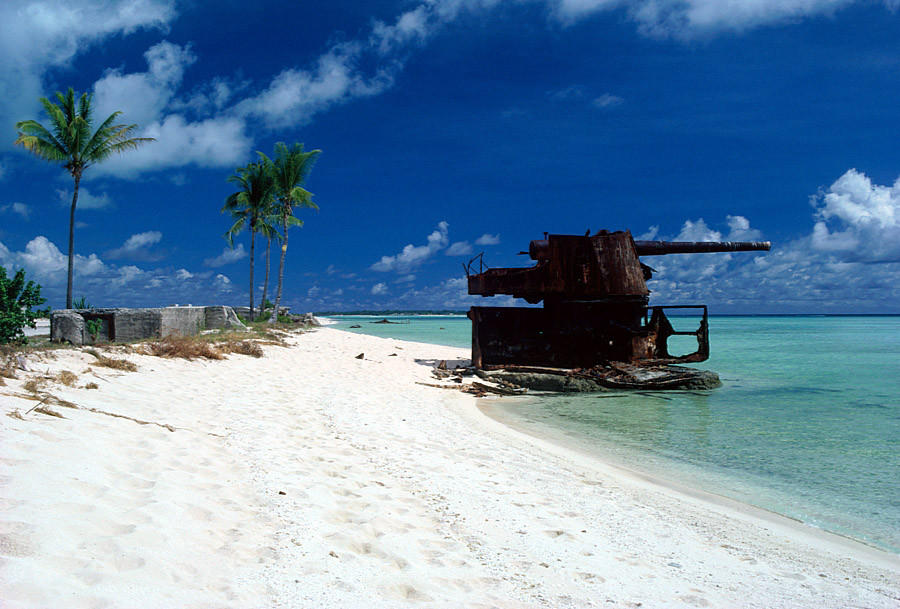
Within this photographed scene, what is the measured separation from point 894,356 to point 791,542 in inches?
1100

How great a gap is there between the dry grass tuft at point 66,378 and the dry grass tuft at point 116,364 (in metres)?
1.43

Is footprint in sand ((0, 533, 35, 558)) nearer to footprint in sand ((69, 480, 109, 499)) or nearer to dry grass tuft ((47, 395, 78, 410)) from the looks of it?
footprint in sand ((69, 480, 109, 499))

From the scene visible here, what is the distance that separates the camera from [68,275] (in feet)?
60.7

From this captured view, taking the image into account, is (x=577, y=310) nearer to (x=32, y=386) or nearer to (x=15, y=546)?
(x=32, y=386)

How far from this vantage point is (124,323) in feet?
38.3

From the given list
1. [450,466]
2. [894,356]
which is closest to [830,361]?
[894,356]

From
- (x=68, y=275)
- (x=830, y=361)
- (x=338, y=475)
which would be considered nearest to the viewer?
(x=338, y=475)

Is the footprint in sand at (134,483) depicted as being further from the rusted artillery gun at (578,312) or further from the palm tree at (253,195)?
the palm tree at (253,195)

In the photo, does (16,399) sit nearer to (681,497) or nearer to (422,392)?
(681,497)

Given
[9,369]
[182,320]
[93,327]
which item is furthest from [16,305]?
[182,320]

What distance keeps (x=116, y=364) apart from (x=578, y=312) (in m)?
9.75

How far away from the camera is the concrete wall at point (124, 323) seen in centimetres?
1001

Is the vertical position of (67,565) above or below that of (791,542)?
above

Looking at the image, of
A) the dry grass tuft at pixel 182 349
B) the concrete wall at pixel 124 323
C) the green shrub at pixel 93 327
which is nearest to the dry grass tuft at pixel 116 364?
the dry grass tuft at pixel 182 349
